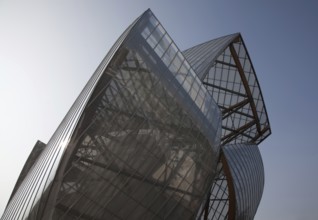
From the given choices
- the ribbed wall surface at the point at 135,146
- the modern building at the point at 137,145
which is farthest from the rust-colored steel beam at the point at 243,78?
the ribbed wall surface at the point at 135,146

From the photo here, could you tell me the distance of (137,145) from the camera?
18.8 meters

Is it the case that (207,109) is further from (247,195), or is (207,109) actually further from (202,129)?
(247,195)

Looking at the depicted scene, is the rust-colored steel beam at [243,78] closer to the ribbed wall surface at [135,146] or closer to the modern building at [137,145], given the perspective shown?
the modern building at [137,145]

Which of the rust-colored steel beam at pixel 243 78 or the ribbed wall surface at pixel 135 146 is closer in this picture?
the ribbed wall surface at pixel 135 146

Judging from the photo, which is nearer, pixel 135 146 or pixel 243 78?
pixel 135 146

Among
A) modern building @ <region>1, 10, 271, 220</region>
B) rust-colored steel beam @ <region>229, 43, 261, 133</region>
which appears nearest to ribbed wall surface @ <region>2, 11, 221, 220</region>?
modern building @ <region>1, 10, 271, 220</region>

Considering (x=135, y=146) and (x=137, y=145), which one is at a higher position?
(x=137, y=145)

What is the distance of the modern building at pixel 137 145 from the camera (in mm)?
17078

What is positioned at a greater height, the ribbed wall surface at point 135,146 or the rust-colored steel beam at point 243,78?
the rust-colored steel beam at point 243,78

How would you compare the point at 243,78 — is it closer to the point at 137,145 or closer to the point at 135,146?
the point at 137,145

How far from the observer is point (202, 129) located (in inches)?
938

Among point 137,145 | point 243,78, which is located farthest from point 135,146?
point 243,78

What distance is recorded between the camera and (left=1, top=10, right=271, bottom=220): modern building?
17.1 m

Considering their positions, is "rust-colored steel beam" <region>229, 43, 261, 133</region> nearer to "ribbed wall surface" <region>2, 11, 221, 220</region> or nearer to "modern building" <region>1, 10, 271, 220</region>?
"modern building" <region>1, 10, 271, 220</region>
